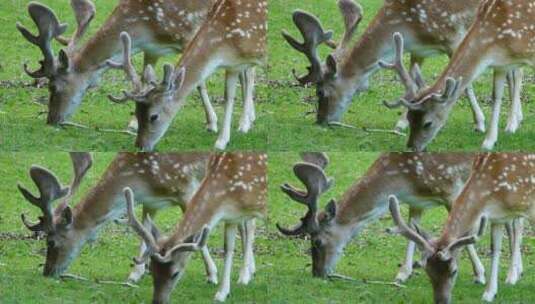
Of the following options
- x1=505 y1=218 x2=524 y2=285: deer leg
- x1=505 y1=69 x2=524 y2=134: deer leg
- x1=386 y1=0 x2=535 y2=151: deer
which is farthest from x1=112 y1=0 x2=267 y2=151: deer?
x1=505 y1=218 x2=524 y2=285: deer leg

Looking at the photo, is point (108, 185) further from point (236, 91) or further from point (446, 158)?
point (446, 158)

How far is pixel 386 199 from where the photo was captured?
31.4 ft

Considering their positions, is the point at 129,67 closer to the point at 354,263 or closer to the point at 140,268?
the point at 140,268

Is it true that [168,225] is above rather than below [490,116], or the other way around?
below

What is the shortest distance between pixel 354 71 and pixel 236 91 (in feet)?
2.12

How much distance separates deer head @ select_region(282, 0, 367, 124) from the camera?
964 centimetres

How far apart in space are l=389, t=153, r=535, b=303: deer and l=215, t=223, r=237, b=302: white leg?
0.86m

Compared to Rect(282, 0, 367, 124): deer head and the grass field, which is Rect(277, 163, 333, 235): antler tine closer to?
the grass field

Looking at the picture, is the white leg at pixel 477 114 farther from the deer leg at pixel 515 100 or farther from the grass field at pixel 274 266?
the grass field at pixel 274 266

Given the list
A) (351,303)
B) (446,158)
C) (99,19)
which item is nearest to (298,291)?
(351,303)

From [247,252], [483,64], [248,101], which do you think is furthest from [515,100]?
[247,252]

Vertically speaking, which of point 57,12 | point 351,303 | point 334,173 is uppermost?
point 57,12

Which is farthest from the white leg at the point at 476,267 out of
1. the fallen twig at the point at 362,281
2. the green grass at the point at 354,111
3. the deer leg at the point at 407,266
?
the green grass at the point at 354,111

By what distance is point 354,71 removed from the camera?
32.2 feet
